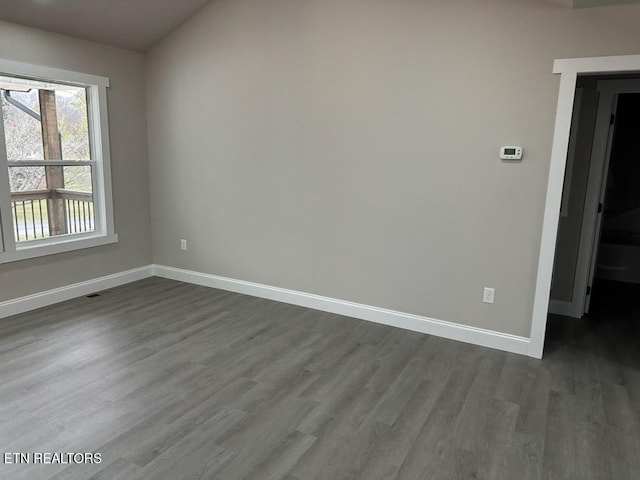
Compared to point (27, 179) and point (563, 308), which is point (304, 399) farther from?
point (27, 179)

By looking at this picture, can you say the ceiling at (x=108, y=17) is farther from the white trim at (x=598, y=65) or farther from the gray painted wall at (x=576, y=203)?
the gray painted wall at (x=576, y=203)

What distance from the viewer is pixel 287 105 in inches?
162

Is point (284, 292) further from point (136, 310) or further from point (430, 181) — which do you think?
point (430, 181)

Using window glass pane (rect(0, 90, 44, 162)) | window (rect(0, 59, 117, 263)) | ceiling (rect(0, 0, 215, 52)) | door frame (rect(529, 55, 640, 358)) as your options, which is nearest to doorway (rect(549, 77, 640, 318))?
door frame (rect(529, 55, 640, 358))

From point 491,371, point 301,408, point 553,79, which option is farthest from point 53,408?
point 553,79

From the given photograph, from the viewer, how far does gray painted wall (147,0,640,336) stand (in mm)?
3213

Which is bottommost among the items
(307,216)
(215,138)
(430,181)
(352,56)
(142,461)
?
(142,461)

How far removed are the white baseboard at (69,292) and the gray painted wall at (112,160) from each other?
5 cm

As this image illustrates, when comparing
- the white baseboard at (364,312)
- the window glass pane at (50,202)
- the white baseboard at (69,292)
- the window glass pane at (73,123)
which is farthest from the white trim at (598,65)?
the white baseboard at (69,292)

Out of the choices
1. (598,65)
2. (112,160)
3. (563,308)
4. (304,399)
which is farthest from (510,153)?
(112,160)

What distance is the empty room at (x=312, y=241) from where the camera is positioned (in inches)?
93.9

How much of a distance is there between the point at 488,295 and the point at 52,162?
406 centimetres

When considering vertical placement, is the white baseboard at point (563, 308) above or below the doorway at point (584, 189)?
below

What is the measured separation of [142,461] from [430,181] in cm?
273
